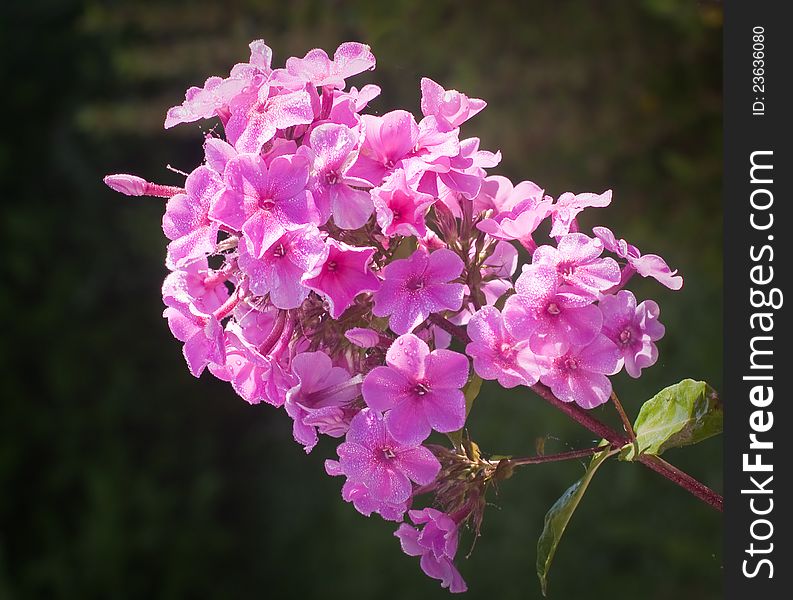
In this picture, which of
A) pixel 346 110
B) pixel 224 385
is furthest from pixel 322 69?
pixel 224 385

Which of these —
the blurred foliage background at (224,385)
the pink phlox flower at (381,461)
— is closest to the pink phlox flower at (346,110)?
the pink phlox flower at (381,461)

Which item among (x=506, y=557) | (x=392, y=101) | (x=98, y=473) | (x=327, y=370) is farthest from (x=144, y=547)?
(x=327, y=370)

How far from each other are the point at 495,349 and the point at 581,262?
0.28ft

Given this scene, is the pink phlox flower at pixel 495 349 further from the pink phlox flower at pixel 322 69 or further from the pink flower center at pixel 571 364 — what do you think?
the pink phlox flower at pixel 322 69

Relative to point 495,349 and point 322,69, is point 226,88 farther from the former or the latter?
point 495,349

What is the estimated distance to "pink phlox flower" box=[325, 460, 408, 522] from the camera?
65 cm

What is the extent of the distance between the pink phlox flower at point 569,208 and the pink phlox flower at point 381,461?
7.3 inches

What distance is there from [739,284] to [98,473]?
7.07 ft

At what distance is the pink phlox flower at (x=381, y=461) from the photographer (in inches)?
24.9

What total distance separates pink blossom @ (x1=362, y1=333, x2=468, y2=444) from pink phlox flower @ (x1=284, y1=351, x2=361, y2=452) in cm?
4

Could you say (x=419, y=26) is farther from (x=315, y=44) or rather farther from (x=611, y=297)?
(x=611, y=297)

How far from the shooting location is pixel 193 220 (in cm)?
67

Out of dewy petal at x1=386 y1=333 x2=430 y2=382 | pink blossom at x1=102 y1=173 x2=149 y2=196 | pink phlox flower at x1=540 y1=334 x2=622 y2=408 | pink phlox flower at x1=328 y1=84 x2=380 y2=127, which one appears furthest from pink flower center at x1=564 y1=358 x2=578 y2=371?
pink blossom at x1=102 y1=173 x2=149 y2=196

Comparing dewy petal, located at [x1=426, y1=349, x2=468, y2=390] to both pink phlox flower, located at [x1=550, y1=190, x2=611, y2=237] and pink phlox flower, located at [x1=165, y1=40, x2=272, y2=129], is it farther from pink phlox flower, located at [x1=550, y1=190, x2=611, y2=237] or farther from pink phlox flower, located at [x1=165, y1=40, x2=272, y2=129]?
pink phlox flower, located at [x1=165, y1=40, x2=272, y2=129]
